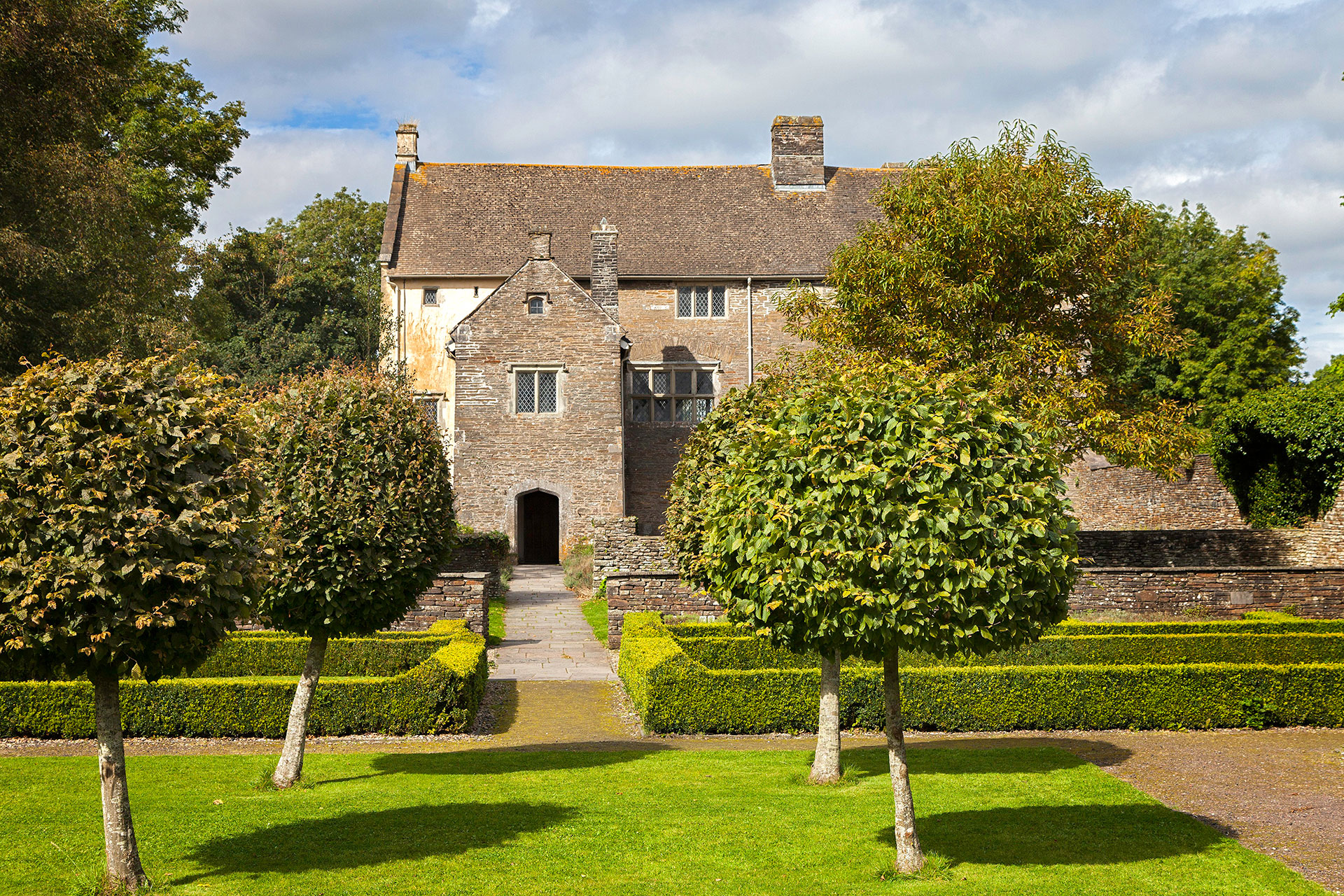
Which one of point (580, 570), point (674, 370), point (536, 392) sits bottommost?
point (580, 570)

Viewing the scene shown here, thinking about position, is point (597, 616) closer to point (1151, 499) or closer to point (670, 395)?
point (670, 395)

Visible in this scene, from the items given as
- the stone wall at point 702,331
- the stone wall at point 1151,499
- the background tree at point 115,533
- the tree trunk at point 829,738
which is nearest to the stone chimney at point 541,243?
the stone wall at point 702,331

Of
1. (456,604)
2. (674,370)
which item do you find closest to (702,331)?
(674,370)

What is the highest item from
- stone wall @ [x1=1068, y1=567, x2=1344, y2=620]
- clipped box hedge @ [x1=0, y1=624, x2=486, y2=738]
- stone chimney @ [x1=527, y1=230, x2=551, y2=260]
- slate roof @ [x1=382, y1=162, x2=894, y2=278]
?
slate roof @ [x1=382, y1=162, x2=894, y2=278]

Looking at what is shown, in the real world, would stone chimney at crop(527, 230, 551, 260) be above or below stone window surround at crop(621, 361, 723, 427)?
above

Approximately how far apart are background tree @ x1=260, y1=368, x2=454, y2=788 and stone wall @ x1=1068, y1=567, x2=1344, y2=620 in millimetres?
16245

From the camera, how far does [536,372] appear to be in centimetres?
3459

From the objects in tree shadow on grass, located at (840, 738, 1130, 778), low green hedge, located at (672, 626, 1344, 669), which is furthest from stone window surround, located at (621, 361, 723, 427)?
tree shadow on grass, located at (840, 738, 1130, 778)

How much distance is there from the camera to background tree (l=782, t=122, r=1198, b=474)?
901 inches

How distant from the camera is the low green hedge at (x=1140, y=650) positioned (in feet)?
56.3

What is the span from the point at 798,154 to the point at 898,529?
36167mm

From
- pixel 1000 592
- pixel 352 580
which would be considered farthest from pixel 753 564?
pixel 352 580

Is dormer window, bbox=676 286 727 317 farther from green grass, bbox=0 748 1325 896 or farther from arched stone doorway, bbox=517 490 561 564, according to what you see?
green grass, bbox=0 748 1325 896

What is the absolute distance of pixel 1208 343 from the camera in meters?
42.4
